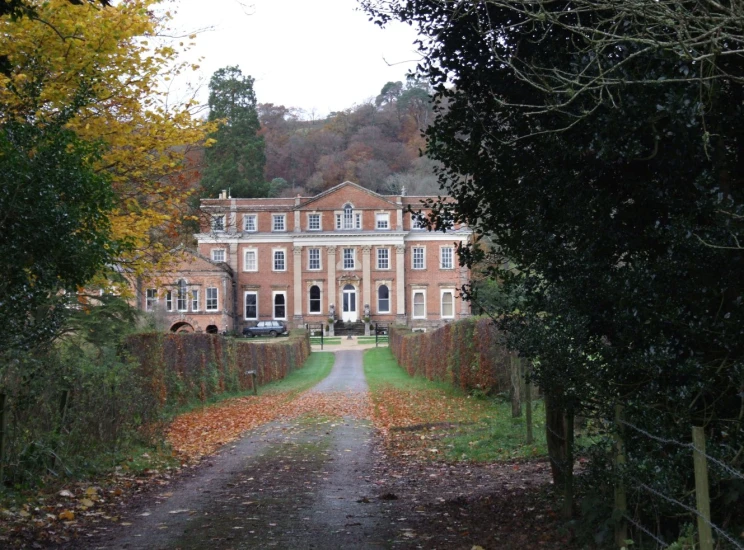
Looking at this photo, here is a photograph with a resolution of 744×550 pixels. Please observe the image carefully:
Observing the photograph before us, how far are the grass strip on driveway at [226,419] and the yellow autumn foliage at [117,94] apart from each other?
3.23m

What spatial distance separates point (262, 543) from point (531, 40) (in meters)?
4.70

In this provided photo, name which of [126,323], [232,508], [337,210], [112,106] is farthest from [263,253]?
[232,508]

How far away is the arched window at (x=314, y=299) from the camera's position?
245ft

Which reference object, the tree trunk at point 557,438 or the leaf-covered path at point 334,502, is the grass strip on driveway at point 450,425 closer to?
the leaf-covered path at point 334,502

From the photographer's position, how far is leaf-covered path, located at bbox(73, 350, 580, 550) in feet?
23.1

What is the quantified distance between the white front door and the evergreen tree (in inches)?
580

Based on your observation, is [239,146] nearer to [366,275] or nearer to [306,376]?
[366,275]

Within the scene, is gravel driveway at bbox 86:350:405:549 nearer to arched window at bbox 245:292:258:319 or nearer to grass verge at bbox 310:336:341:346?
grass verge at bbox 310:336:341:346

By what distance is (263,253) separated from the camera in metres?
75.1

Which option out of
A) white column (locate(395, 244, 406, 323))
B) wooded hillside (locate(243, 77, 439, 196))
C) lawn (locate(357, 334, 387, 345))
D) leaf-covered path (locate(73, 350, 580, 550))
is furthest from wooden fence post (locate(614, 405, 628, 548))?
wooded hillside (locate(243, 77, 439, 196))

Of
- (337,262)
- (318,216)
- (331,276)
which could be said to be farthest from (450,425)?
(318,216)

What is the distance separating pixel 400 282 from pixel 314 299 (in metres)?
7.89

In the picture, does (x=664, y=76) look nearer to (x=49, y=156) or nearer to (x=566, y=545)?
(x=566, y=545)

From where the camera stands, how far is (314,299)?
245ft
